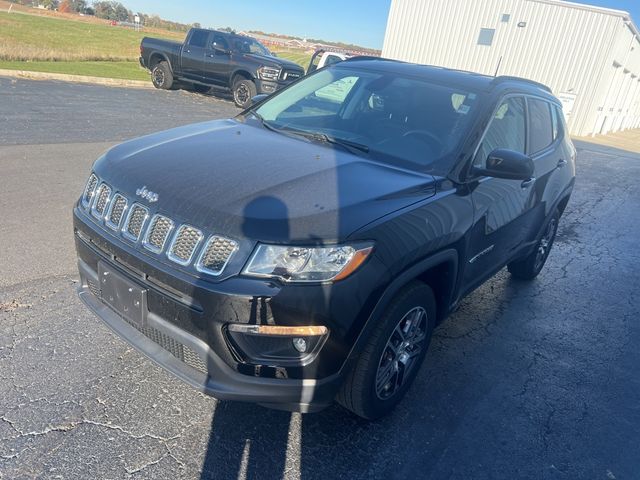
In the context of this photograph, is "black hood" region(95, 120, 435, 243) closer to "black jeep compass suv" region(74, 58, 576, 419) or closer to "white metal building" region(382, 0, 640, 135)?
"black jeep compass suv" region(74, 58, 576, 419)

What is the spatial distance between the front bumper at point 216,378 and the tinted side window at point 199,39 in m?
15.1

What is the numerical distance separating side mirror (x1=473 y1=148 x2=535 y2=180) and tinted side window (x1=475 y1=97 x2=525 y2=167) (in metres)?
0.09

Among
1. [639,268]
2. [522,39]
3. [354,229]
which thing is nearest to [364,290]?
[354,229]

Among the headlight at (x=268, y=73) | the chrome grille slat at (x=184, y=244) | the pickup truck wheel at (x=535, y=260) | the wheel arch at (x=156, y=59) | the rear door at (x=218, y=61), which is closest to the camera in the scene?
the chrome grille slat at (x=184, y=244)

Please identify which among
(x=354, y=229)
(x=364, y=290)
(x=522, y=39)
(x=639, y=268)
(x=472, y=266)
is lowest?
(x=639, y=268)

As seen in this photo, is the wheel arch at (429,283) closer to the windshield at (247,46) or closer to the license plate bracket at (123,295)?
the license plate bracket at (123,295)

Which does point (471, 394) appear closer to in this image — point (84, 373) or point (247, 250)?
point (247, 250)

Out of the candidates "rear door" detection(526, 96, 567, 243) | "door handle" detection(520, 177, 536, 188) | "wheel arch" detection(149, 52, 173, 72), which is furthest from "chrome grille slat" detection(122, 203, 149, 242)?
"wheel arch" detection(149, 52, 173, 72)

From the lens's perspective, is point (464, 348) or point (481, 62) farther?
point (481, 62)

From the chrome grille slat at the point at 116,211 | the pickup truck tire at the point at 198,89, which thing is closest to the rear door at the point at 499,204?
the chrome grille slat at the point at 116,211

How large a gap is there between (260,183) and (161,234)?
525mm

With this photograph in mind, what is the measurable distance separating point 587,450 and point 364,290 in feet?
5.75

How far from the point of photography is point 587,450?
2887 millimetres

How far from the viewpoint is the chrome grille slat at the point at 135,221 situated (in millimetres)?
2412
